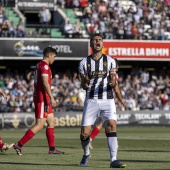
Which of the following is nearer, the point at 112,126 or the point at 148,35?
the point at 112,126

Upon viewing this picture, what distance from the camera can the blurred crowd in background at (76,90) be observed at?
35.6 m

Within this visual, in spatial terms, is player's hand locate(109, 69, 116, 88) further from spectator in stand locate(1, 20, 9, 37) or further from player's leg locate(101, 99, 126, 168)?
spectator in stand locate(1, 20, 9, 37)

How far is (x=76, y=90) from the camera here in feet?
123

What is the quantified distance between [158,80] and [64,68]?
560cm

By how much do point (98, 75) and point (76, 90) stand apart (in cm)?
2583

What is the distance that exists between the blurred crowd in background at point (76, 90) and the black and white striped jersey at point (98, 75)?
23.1 meters

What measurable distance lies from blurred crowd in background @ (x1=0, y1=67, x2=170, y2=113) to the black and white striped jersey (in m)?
23.1

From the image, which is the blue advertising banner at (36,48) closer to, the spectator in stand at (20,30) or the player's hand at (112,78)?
the spectator in stand at (20,30)

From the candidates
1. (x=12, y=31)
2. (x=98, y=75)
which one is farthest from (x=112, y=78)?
(x=12, y=31)

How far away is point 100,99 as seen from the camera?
11758 millimetres

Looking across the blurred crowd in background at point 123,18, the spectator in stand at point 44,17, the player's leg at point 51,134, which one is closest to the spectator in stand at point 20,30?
the spectator in stand at point 44,17

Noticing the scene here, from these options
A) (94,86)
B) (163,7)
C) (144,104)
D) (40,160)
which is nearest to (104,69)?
(94,86)

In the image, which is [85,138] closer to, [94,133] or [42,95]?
[42,95]

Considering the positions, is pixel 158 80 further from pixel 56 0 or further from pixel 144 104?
pixel 56 0
